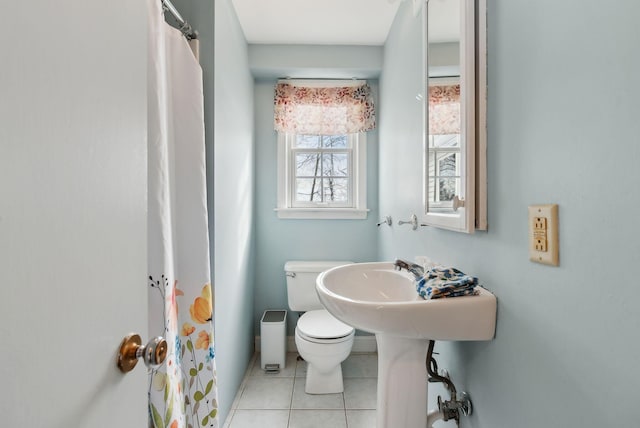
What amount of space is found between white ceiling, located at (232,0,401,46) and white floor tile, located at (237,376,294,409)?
2.43 metres

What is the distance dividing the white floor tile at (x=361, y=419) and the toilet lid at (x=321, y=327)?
17.1 inches

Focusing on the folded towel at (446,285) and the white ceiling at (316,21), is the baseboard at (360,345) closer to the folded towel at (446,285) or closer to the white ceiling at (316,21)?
the folded towel at (446,285)

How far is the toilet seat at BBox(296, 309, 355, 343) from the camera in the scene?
69.4 inches

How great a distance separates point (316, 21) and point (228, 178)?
1213mm

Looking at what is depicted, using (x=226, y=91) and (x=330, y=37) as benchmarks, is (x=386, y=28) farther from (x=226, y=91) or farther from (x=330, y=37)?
(x=226, y=91)

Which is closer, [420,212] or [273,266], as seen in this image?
[420,212]

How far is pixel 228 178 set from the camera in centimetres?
170

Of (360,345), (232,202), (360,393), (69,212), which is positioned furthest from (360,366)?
(69,212)

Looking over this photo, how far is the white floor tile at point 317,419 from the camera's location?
5.29ft

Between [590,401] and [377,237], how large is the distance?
6.31 ft

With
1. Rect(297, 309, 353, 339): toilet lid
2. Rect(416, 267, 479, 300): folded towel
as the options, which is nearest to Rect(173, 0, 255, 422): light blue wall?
Rect(297, 309, 353, 339): toilet lid

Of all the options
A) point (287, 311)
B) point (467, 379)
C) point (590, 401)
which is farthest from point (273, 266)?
point (590, 401)

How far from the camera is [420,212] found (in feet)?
4.78

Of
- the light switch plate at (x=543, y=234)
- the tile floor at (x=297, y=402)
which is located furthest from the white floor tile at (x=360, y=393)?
the light switch plate at (x=543, y=234)
